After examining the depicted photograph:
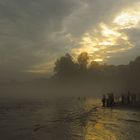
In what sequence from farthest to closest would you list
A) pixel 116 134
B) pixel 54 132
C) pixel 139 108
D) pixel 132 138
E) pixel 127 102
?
pixel 127 102
pixel 139 108
pixel 54 132
pixel 116 134
pixel 132 138

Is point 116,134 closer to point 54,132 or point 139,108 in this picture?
point 54,132

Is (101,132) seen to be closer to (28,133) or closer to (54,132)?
(54,132)

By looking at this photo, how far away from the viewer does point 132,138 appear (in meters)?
33.5

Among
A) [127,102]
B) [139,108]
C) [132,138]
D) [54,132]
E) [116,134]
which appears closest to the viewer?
[132,138]

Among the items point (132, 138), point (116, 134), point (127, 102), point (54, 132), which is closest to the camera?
point (132, 138)

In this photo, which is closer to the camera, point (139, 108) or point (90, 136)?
point (90, 136)

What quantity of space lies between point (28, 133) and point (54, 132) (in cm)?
384

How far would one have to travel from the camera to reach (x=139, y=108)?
72375 millimetres

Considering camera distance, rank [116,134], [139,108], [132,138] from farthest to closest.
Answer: [139,108], [116,134], [132,138]

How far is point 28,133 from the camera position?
125 ft

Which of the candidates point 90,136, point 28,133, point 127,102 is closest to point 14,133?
point 28,133

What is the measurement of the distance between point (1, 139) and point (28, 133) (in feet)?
15.8

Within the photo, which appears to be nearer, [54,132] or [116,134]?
[116,134]

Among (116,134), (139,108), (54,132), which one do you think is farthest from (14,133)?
Result: (139,108)
